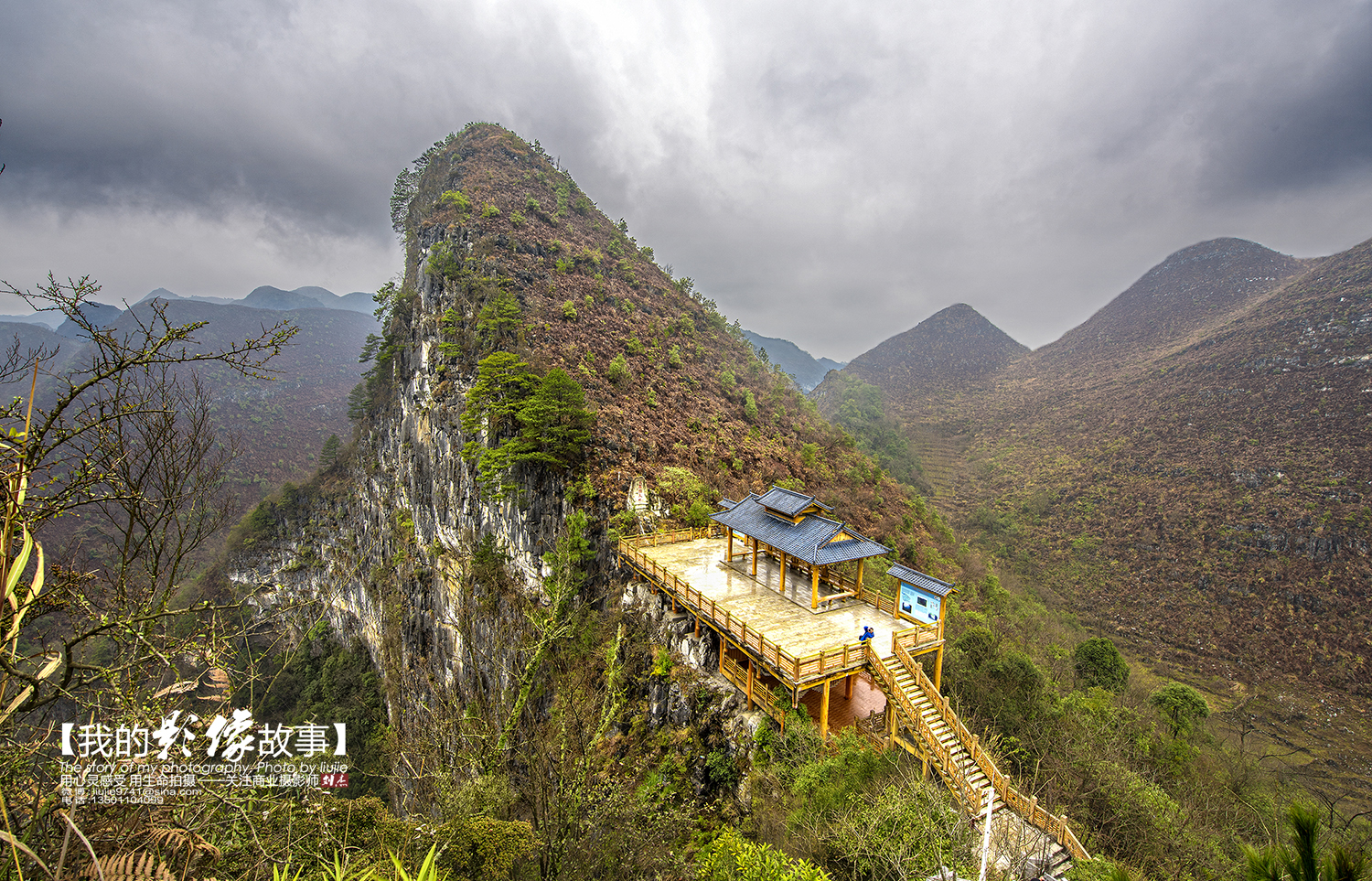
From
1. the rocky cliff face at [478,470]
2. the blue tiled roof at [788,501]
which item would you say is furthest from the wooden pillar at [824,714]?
the blue tiled roof at [788,501]

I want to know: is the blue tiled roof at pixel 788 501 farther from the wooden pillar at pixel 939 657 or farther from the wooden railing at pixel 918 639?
the wooden pillar at pixel 939 657

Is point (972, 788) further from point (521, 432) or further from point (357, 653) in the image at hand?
point (357, 653)

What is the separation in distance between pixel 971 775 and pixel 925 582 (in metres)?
3.82

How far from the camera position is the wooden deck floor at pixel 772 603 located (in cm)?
1145

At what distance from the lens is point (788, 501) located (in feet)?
46.3

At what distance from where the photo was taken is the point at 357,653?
35781 mm

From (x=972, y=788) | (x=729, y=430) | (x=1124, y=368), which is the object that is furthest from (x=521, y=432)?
(x=1124, y=368)

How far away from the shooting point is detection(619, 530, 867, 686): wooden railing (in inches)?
389

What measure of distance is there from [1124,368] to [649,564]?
269 ft

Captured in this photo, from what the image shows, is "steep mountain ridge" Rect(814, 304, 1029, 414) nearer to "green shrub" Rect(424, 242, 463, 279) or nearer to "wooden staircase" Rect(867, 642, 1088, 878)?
"green shrub" Rect(424, 242, 463, 279)

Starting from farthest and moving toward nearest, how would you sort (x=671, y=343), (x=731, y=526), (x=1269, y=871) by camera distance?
1. (x=671, y=343)
2. (x=731, y=526)
3. (x=1269, y=871)

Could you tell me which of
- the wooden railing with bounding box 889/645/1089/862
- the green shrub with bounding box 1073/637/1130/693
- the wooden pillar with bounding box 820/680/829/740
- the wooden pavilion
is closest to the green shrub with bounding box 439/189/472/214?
the wooden pavilion

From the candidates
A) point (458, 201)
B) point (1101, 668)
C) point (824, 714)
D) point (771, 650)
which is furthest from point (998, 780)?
point (458, 201)

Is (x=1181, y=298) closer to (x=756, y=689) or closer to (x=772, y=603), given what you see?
(x=772, y=603)
